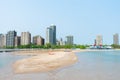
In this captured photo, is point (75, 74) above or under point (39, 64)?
under

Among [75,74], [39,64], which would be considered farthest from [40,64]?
[75,74]

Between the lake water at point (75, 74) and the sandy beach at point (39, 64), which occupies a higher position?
the sandy beach at point (39, 64)

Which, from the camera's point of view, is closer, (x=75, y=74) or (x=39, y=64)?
(x=75, y=74)

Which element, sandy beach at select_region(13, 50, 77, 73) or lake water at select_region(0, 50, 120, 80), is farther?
sandy beach at select_region(13, 50, 77, 73)

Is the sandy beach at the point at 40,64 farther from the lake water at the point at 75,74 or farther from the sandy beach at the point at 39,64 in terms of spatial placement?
the lake water at the point at 75,74

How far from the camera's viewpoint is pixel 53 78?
25.9 metres

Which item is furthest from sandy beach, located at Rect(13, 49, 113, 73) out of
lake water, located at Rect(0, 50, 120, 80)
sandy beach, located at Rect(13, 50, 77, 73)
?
lake water, located at Rect(0, 50, 120, 80)

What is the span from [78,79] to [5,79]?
748cm

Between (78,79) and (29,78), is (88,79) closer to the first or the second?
(78,79)

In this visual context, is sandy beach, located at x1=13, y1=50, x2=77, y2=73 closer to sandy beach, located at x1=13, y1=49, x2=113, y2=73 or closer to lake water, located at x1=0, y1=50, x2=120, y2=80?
sandy beach, located at x1=13, y1=49, x2=113, y2=73

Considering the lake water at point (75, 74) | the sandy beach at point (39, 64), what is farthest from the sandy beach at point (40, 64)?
the lake water at point (75, 74)

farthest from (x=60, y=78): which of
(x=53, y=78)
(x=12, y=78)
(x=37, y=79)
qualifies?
(x=12, y=78)

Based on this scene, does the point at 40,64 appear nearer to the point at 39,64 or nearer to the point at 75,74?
the point at 39,64

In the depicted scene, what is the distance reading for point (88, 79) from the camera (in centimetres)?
2589
